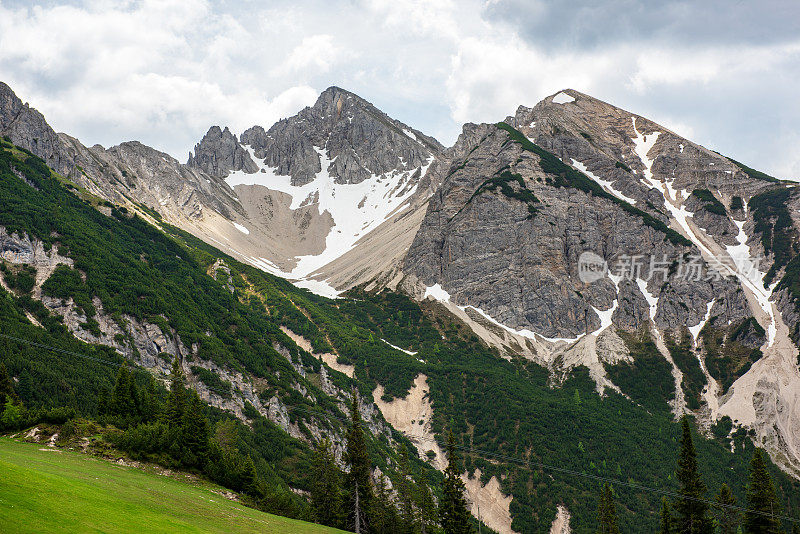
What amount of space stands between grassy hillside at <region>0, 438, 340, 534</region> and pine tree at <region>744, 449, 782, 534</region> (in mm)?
34409

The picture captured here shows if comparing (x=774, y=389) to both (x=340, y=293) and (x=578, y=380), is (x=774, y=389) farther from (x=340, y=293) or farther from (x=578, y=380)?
(x=340, y=293)

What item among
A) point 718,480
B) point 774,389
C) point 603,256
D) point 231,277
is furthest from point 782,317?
point 231,277

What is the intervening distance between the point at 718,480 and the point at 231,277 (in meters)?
128

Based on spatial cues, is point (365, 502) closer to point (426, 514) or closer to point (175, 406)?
point (426, 514)

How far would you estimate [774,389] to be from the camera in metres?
129

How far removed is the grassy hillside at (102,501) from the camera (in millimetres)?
21625

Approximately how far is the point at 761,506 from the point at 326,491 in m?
36.2

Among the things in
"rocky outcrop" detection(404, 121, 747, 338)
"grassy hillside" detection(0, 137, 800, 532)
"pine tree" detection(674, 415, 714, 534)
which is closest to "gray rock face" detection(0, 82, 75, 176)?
"grassy hillside" detection(0, 137, 800, 532)

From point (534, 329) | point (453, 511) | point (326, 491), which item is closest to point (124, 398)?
point (326, 491)

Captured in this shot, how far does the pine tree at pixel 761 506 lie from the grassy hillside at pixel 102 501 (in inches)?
1355

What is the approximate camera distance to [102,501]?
26062 mm

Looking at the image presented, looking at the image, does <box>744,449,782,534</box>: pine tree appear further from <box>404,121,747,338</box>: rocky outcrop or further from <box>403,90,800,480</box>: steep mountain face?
<box>404,121,747,338</box>: rocky outcrop

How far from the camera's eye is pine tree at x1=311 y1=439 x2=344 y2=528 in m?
46.3

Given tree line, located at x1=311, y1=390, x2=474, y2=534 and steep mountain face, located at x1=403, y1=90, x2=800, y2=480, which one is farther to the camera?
steep mountain face, located at x1=403, y1=90, x2=800, y2=480
